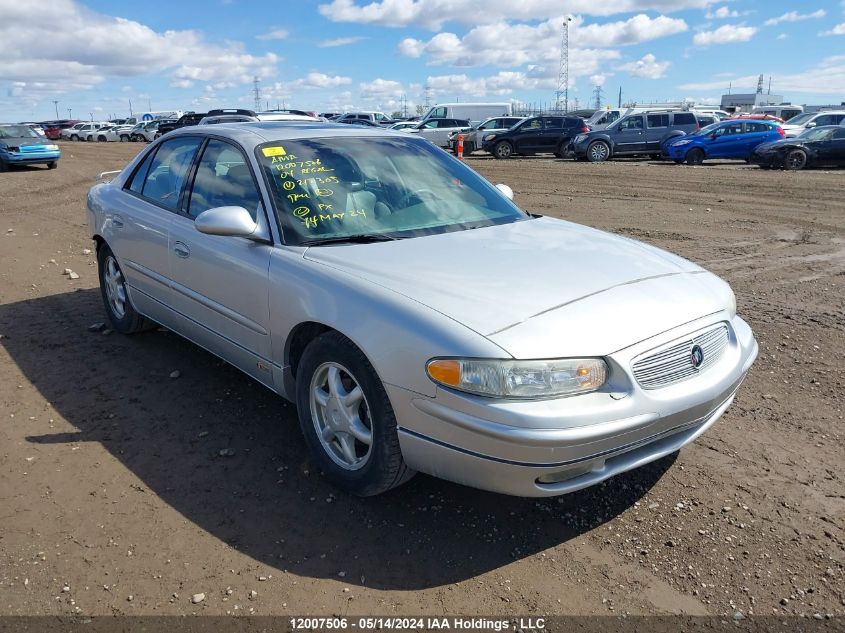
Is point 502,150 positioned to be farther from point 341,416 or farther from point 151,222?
point 341,416

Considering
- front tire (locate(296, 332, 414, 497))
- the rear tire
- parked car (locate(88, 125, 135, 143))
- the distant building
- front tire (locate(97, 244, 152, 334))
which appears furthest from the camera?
the distant building

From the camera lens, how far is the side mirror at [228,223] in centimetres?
340

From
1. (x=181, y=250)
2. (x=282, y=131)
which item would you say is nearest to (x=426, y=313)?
(x=282, y=131)

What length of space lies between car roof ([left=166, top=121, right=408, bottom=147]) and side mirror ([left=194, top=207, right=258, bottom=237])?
24.2 inches

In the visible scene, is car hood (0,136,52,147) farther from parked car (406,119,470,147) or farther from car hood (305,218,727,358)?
car hood (305,218,727,358)

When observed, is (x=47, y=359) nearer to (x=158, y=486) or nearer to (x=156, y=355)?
(x=156, y=355)

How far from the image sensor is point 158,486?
3.35 metres

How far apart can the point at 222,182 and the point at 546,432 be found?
2.57m

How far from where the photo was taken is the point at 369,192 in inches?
150

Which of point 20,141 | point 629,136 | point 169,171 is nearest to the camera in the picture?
point 169,171

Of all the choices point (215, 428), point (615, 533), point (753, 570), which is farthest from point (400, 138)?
point (753, 570)

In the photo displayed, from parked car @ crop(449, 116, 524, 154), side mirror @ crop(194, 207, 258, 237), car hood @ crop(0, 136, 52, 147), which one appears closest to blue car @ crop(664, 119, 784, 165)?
parked car @ crop(449, 116, 524, 154)

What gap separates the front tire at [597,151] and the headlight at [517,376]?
22.9 meters

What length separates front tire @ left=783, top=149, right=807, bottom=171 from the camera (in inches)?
755
